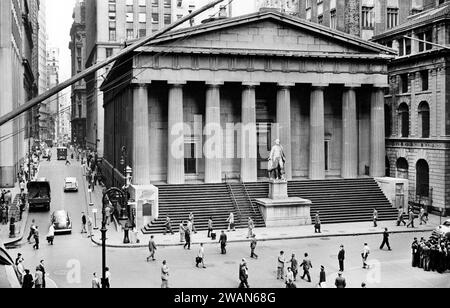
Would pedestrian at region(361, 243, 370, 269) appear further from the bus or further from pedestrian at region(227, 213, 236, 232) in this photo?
the bus

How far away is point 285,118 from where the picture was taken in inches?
1811

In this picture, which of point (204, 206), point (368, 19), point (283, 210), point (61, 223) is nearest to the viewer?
point (61, 223)

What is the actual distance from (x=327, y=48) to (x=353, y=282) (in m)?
27.5

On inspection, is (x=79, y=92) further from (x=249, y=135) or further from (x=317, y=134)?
(x=317, y=134)

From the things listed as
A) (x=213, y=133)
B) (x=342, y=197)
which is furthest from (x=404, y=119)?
(x=213, y=133)

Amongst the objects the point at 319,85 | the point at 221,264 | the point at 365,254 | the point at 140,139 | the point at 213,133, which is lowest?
the point at 221,264

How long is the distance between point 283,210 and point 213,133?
8999 millimetres

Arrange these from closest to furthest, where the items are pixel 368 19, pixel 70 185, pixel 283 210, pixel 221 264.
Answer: pixel 221 264 < pixel 283 210 < pixel 70 185 < pixel 368 19

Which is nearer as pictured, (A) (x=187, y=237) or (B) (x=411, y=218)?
(A) (x=187, y=237)

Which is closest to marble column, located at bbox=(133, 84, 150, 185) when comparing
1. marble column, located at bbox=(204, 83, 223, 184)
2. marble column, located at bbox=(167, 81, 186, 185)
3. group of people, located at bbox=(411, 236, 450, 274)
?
marble column, located at bbox=(167, 81, 186, 185)

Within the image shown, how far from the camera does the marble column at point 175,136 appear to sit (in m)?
43.3

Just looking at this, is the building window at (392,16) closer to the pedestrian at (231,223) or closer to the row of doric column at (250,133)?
the row of doric column at (250,133)
